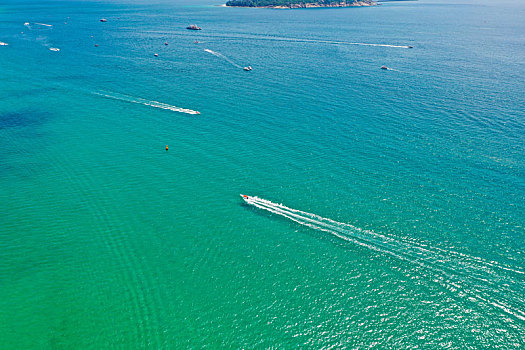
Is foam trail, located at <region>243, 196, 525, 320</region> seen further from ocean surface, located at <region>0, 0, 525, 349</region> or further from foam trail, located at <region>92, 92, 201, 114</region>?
foam trail, located at <region>92, 92, 201, 114</region>

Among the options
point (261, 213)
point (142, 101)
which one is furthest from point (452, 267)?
point (142, 101)

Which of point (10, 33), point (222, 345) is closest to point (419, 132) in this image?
point (222, 345)

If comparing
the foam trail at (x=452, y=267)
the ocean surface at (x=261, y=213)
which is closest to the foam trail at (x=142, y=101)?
the ocean surface at (x=261, y=213)

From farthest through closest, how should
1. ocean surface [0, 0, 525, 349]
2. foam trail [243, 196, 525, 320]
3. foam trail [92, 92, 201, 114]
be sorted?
1. foam trail [92, 92, 201, 114]
2. foam trail [243, 196, 525, 320]
3. ocean surface [0, 0, 525, 349]

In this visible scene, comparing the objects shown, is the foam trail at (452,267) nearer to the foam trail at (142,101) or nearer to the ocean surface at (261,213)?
the ocean surface at (261,213)

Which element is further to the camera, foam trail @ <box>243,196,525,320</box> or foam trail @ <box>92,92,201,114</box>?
foam trail @ <box>92,92,201,114</box>

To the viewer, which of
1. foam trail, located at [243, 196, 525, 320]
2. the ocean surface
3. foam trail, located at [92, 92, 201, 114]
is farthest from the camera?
foam trail, located at [92, 92, 201, 114]

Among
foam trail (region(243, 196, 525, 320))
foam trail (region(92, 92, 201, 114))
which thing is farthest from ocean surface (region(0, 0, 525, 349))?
foam trail (region(92, 92, 201, 114))

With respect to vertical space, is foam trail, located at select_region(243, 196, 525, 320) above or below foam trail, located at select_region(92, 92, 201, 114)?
below

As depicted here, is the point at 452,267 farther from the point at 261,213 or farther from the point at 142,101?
the point at 142,101
